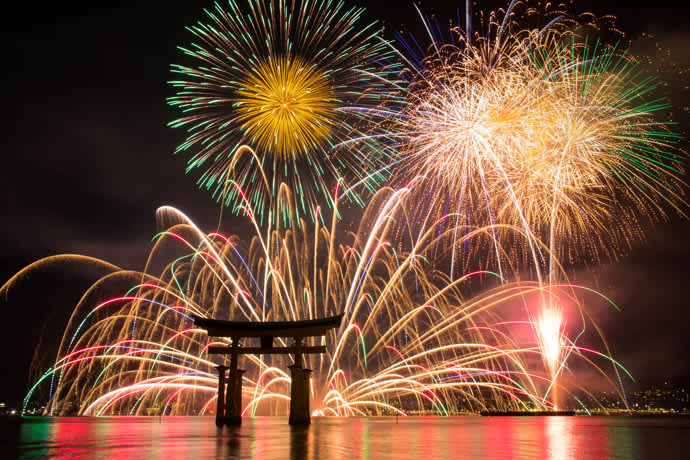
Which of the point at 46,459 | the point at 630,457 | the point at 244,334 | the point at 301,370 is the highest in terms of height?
the point at 244,334

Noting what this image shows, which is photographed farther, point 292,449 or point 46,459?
point 292,449

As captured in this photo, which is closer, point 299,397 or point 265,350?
point 299,397

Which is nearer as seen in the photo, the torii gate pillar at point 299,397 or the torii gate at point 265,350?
the torii gate pillar at point 299,397

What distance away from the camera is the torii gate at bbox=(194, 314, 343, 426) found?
81.1 ft

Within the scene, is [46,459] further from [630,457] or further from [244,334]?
[244,334]

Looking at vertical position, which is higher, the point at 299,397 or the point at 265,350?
the point at 265,350

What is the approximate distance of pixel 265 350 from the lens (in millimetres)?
25703

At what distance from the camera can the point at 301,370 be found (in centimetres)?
2497

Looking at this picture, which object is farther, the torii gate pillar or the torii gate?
the torii gate

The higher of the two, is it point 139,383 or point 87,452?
point 139,383

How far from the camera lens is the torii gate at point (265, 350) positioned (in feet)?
81.1

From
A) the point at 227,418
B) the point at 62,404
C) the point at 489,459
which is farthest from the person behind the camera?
the point at 62,404

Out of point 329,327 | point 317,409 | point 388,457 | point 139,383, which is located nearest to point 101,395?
point 139,383

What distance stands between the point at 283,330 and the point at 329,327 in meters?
2.57
